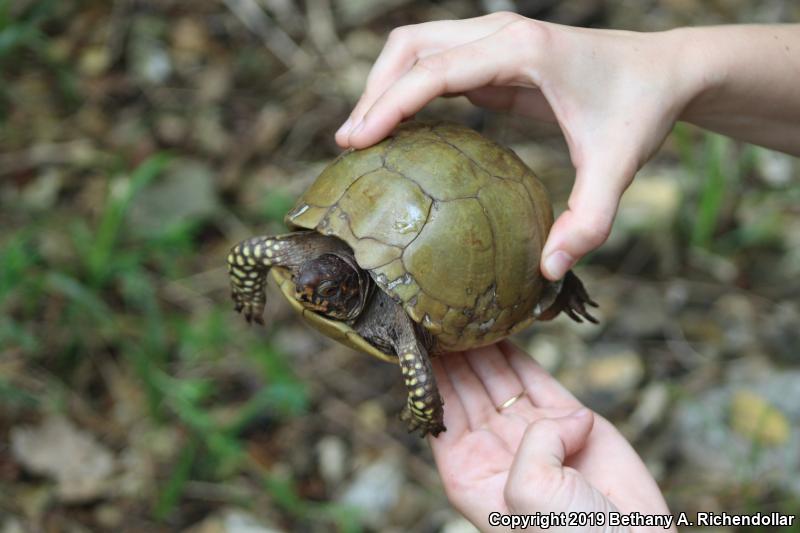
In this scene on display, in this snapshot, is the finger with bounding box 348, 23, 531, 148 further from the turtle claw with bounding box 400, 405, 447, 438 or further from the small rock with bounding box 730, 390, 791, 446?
the small rock with bounding box 730, 390, 791, 446

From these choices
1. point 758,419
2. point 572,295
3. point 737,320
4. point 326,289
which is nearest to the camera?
point 326,289

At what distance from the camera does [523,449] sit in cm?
214

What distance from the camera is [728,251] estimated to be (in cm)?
405

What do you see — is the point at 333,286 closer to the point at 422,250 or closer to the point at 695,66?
the point at 422,250

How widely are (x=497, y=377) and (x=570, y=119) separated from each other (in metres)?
1.00

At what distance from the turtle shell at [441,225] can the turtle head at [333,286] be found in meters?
0.12

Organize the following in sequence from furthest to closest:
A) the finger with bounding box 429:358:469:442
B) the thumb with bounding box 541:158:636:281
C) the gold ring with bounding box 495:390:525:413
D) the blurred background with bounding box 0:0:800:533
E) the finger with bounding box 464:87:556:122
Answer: the blurred background with bounding box 0:0:800:533 < the finger with bounding box 464:87:556:122 < the gold ring with bounding box 495:390:525:413 < the finger with bounding box 429:358:469:442 < the thumb with bounding box 541:158:636:281


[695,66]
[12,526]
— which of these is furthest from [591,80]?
[12,526]

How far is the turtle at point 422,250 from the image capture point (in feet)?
7.74

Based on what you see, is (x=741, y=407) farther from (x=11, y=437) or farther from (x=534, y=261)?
(x=11, y=437)

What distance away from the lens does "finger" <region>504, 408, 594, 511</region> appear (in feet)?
6.62

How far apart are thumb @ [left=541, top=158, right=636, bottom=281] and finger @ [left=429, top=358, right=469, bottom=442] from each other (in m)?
0.69

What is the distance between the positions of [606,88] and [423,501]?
2008 millimetres

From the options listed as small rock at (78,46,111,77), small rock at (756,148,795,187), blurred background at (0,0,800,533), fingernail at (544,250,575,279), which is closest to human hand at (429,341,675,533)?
fingernail at (544,250,575,279)
